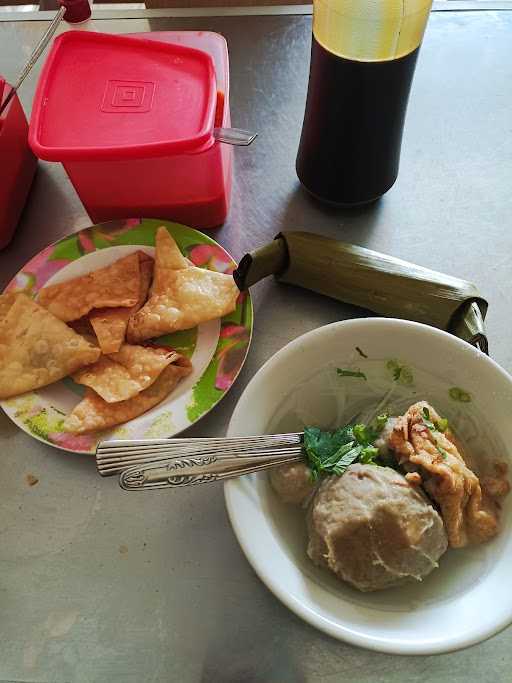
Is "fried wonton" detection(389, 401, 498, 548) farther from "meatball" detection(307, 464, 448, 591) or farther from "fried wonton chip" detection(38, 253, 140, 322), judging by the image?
"fried wonton chip" detection(38, 253, 140, 322)

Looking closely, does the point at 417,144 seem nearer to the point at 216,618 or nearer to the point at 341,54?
the point at 341,54

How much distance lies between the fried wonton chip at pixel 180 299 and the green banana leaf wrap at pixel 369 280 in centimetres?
4

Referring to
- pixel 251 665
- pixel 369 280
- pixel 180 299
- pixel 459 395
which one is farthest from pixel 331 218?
pixel 251 665

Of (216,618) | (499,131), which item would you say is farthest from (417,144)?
(216,618)

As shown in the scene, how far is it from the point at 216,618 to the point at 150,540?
0.13m

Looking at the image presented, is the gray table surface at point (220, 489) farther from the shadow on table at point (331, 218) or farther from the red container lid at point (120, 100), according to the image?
the red container lid at point (120, 100)

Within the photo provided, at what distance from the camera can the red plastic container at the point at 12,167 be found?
3.07ft

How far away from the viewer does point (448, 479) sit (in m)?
0.59

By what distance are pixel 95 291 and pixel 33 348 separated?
0.41 ft

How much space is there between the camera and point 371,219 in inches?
39.3

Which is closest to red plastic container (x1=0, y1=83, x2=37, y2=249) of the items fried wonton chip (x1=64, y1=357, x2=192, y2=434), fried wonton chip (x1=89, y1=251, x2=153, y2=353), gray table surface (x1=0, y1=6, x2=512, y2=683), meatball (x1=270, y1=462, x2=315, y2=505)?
gray table surface (x1=0, y1=6, x2=512, y2=683)

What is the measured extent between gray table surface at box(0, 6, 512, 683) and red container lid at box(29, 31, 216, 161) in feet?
0.73

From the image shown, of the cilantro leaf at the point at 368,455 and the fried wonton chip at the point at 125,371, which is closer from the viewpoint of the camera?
the cilantro leaf at the point at 368,455

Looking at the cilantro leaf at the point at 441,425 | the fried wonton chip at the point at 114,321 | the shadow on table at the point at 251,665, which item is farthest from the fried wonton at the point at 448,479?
the fried wonton chip at the point at 114,321
